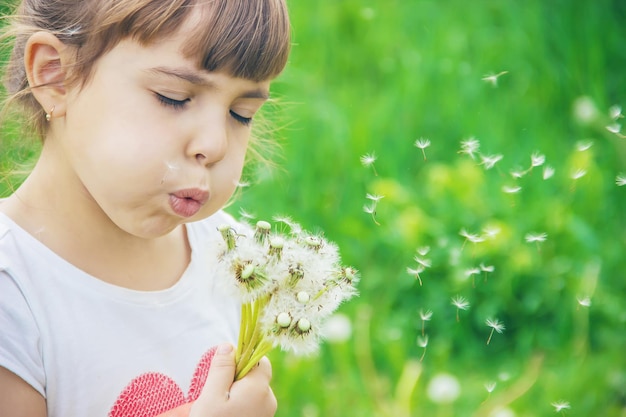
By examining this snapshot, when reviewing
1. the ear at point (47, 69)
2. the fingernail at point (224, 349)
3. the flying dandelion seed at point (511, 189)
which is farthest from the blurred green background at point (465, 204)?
the fingernail at point (224, 349)

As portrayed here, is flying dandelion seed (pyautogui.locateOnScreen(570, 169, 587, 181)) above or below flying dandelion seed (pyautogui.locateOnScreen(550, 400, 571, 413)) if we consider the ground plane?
above

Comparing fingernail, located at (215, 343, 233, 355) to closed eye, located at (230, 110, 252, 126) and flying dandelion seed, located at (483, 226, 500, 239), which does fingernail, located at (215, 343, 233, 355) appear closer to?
closed eye, located at (230, 110, 252, 126)

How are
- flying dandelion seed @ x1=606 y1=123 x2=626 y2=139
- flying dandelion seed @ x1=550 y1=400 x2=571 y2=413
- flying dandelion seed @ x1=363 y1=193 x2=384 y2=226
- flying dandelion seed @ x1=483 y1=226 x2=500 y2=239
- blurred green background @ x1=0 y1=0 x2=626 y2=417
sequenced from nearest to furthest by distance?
flying dandelion seed @ x1=363 y1=193 x2=384 y2=226
flying dandelion seed @ x1=606 y1=123 x2=626 y2=139
flying dandelion seed @ x1=550 y1=400 x2=571 y2=413
blurred green background @ x1=0 y1=0 x2=626 y2=417
flying dandelion seed @ x1=483 y1=226 x2=500 y2=239

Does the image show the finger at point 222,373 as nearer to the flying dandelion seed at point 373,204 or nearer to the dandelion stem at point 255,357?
the dandelion stem at point 255,357

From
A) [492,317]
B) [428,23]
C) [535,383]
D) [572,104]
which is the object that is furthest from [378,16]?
[535,383]

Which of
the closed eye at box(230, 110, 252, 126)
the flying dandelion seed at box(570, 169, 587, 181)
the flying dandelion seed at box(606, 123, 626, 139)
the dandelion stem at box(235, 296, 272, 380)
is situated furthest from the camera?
the flying dandelion seed at box(570, 169, 587, 181)

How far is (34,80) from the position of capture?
126cm

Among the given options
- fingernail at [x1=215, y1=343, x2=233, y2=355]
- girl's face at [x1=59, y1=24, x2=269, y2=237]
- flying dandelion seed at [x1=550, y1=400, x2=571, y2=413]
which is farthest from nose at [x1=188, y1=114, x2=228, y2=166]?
flying dandelion seed at [x1=550, y1=400, x2=571, y2=413]

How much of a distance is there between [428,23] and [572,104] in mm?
671

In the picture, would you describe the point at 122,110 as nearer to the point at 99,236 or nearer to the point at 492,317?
the point at 99,236

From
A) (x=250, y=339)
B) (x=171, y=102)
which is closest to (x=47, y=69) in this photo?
(x=171, y=102)

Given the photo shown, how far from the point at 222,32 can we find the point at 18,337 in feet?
1.60

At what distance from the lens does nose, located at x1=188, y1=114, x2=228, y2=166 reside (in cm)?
117

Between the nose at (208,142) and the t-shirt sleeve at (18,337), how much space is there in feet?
0.99
